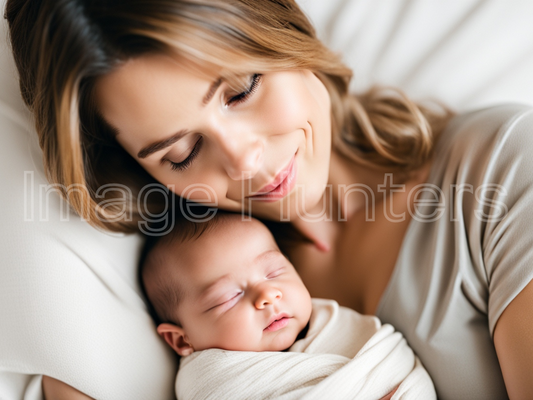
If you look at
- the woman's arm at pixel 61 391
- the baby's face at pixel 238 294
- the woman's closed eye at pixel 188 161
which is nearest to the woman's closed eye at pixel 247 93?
the woman's closed eye at pixel 188 161

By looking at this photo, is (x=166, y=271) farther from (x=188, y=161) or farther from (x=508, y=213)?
(x=508, y=213)

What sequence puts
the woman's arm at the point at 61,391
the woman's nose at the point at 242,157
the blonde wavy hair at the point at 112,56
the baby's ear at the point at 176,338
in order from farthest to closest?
the baby's ear at the point at 176,338 → the woman's arm at the point at 61,391 → the woman's nose at the point at 242,157 → the blonde wavy hair at the point at 112,56

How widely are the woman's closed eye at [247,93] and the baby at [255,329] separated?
1.23 feet

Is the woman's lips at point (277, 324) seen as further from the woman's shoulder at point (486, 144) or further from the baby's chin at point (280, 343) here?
the woman's shoulder at point (486, 144)

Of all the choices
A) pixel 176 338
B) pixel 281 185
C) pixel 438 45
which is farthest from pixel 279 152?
pixel 438 45

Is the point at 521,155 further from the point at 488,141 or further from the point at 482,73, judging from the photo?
the point at 482,73

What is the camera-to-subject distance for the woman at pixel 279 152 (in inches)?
36.2

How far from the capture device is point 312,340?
116 cm

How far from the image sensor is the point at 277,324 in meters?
1.14

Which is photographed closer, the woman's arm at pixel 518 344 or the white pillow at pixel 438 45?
the woman's arm at pixel 518 344

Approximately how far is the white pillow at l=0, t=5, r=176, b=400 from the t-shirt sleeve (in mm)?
820

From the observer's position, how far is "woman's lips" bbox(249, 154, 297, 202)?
43.9 inches

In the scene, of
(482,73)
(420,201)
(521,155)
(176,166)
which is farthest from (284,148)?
(482,73)

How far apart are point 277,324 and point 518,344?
1.69 ft
